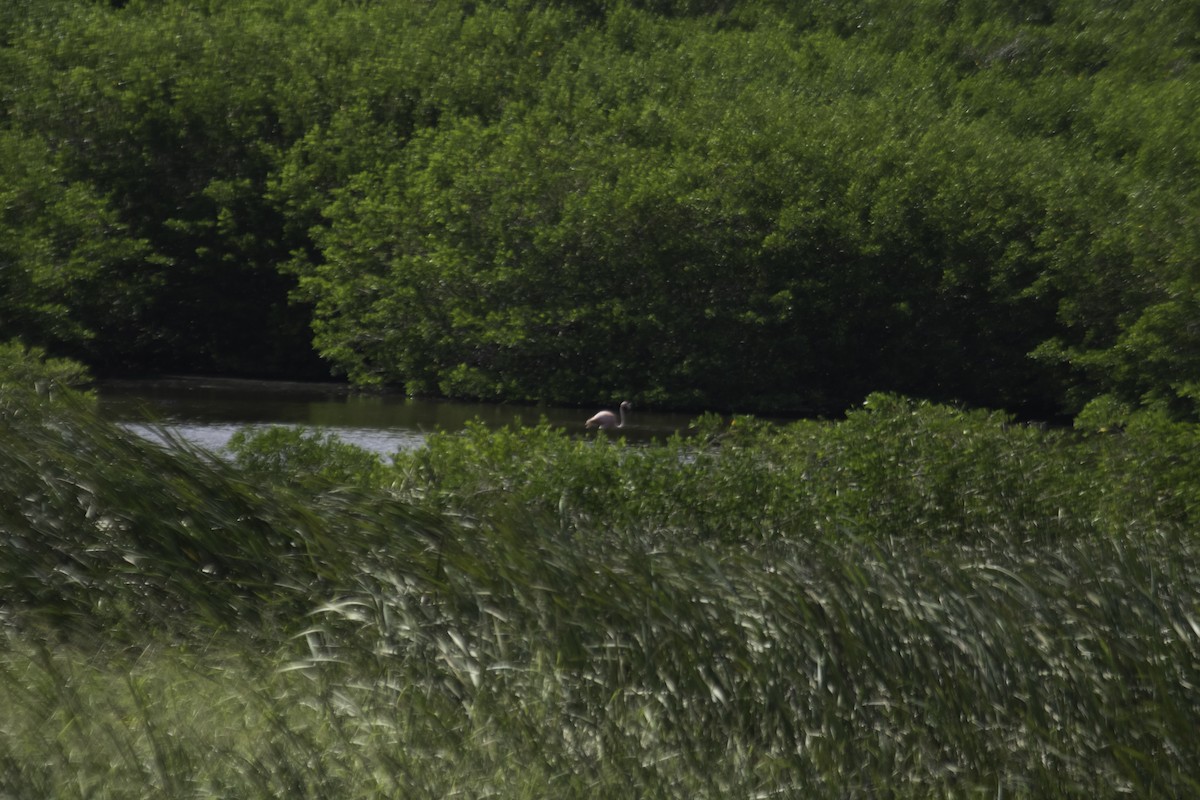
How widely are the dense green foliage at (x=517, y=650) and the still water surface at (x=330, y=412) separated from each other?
38.9 feet

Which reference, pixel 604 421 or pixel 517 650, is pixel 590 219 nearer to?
pixel 604 421

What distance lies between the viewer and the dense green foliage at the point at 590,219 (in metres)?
25.4

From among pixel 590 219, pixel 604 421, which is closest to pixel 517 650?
pixel 604 421

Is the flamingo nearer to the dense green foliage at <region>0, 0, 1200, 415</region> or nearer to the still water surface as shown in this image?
the still water surface

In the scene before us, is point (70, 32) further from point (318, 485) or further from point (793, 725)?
point (793, 725)

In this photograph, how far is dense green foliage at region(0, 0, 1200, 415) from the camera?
25.4m

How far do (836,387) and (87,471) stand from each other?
67.3 ft

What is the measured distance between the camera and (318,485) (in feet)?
25.3

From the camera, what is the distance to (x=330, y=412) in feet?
78.4

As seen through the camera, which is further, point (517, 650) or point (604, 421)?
point (604, 421)

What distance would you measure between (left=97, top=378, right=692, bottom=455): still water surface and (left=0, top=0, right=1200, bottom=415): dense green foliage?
775mm

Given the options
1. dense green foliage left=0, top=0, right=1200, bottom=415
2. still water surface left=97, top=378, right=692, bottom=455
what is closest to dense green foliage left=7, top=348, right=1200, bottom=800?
still water surface left=97, top=378, right=692, bottom=455

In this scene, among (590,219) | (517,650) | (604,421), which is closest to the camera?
(517,650)

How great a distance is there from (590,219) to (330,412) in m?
5.00
